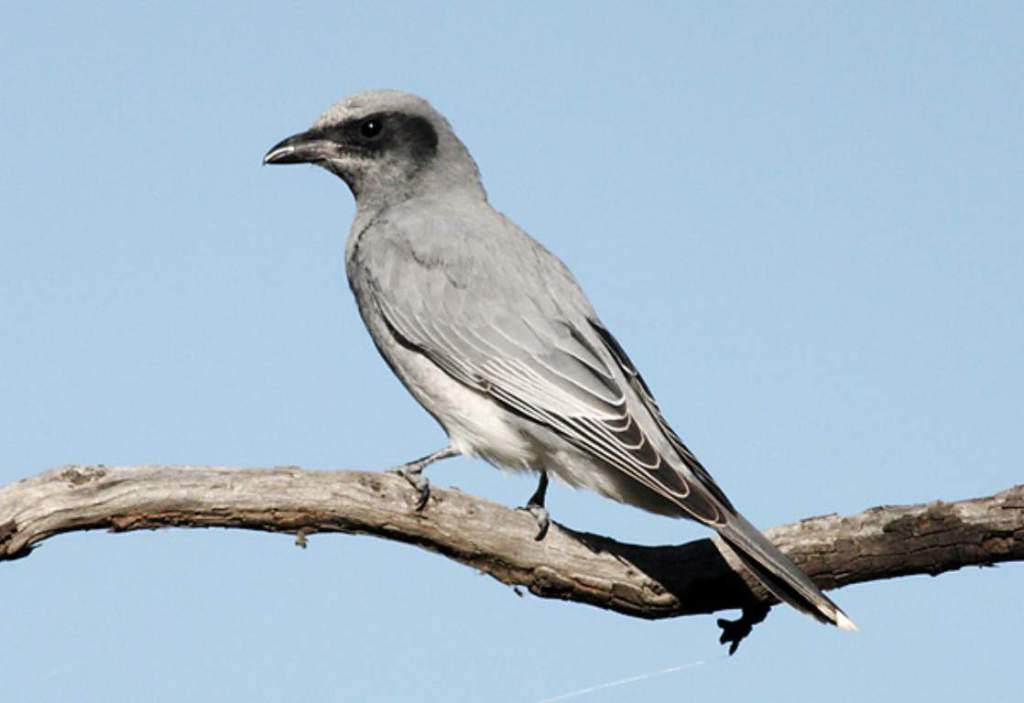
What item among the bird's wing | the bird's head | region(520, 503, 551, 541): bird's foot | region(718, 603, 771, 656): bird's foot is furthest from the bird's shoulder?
region(718, 603, 771, 656): bird's foot

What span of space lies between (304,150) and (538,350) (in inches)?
76.6

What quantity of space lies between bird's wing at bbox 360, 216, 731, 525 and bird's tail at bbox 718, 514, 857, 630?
6.4 inches

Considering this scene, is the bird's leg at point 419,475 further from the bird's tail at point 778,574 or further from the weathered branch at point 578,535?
the bird's tail at point 778,574

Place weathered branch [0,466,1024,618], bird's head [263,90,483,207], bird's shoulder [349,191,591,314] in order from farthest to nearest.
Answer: bird's head [263,90,483,207]
bird's shoulder [349,191,591,314]
weathered branch [0,466,1024,618]

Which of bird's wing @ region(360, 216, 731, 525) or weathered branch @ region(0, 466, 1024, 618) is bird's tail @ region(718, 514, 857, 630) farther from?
weathered branch @ region(0, 466, 1024, 618)

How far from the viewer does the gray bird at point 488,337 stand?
18.5 ft

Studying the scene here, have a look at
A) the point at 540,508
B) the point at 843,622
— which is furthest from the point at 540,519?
the point at 843,622

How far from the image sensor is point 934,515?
573cm

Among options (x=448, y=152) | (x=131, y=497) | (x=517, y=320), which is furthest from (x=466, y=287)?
(x=131, y=497)

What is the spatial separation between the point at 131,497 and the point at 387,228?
208cm

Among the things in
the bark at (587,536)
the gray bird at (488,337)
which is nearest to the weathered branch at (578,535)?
the bark at (587,536)

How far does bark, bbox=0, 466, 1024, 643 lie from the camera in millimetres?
5359

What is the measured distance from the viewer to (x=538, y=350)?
242 inches

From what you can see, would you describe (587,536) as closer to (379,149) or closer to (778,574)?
(778,574)
